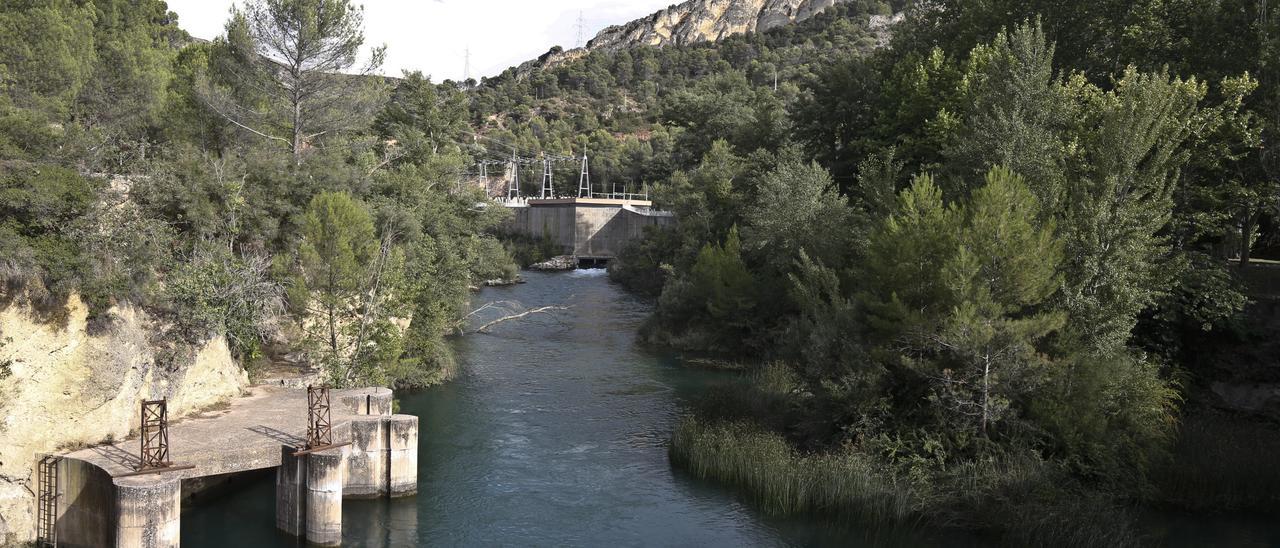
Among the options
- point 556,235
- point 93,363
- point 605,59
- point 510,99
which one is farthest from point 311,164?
Result: point 605,59

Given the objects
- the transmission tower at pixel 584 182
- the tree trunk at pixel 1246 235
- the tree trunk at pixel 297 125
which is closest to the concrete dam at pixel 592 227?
the transmission tower at pixel 584 182

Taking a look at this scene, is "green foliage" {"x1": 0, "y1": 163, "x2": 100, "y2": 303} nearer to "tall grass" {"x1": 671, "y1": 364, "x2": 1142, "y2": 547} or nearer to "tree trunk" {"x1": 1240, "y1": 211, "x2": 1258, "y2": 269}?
"tall grass" {"x1": 671, "y1": 364, "x2": 1142, "y2": 547}

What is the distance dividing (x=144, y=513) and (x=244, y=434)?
14.3 feet

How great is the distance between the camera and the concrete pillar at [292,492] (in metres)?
18.8

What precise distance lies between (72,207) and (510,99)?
159404 millimetres

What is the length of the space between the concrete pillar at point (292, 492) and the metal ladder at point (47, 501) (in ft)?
12.8

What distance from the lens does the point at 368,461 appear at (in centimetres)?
2111

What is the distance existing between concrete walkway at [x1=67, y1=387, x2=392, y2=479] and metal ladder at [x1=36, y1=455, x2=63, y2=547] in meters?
0.41

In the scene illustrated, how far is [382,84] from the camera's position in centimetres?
3953

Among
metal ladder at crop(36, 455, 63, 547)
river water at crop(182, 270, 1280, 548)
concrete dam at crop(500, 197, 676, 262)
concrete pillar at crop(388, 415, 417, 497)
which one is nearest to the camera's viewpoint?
metal ladder at crop(36, 455, 63, 547)

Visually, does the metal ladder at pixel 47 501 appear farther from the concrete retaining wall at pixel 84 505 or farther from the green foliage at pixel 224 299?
the green foliage at pixel 224 299

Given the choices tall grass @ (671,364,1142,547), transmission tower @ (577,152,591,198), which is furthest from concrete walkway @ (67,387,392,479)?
transmission tower @ (577,152,591,198)

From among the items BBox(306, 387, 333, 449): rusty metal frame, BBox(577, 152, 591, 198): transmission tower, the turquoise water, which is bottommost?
the turquoise water

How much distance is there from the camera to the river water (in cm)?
1969
